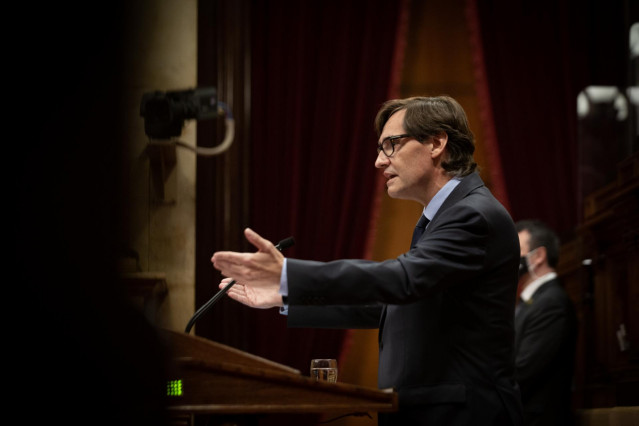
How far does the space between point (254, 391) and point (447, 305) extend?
644 millimetres

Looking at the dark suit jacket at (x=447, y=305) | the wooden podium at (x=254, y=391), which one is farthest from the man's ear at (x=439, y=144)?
the wooden podium at (x=254, y=391)

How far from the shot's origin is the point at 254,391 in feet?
5.64

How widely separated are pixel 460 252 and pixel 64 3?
1.45m

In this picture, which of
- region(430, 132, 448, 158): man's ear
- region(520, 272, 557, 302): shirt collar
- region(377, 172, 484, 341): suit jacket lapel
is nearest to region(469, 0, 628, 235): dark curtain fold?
region(520, 272, 557, 302): shirt collar

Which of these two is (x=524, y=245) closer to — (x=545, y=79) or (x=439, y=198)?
(x=545, y=79)

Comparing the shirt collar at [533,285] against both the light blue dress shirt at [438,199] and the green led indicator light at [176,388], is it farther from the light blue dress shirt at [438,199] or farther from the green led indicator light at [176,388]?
the green led indicator light at [176,388]

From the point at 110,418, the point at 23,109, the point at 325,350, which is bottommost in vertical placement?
the point at 325,350

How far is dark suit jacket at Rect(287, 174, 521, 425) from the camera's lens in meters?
1.87

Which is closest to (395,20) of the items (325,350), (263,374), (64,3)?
(325,350)

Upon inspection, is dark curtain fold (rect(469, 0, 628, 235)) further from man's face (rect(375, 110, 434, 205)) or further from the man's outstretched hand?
the man's outstretched hand

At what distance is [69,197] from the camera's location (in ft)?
2.41

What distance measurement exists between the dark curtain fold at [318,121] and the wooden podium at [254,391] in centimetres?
348

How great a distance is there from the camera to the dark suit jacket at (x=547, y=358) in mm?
4309

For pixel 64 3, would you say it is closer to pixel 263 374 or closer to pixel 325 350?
pixel 263 374
